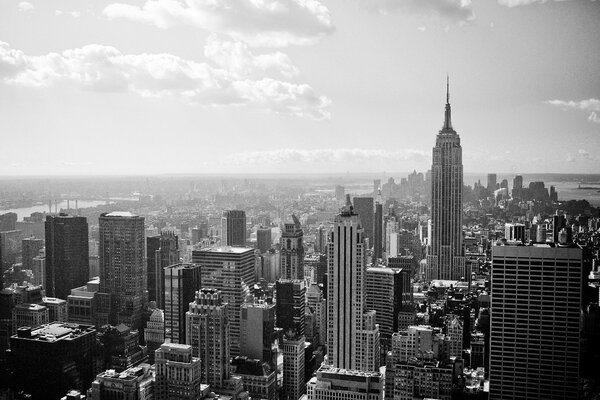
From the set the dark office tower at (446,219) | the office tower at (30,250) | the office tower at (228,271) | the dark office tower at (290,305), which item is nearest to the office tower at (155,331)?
the office tower at (228,271)

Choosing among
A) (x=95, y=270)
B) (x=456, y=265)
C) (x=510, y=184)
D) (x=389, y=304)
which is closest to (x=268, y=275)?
(x=389, y=304)

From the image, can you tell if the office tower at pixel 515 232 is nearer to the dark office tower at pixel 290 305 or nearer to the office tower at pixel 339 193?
the office tower at pixel 339 193

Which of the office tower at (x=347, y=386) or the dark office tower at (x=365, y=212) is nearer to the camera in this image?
the office tower at (x=347, y=386)

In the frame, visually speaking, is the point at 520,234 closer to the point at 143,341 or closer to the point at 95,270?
the point at 143,341

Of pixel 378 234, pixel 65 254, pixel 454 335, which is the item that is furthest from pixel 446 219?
pixel 65 254

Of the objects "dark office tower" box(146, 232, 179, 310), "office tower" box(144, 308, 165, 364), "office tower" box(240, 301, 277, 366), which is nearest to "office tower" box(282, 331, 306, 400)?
"office tower" box(240, 301, 277, 366)

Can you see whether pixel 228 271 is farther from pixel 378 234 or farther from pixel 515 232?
pixel 515 232

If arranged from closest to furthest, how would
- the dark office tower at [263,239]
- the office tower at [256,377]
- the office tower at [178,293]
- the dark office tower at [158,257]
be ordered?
the office tower at [256,377] < the office tower at [178,293] < the dark office tower at [158,257] < the dark office tower at [263,239]

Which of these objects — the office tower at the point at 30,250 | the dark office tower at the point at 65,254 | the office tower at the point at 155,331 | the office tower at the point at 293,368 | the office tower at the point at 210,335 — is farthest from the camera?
the dark office tower at the point at 65,254
